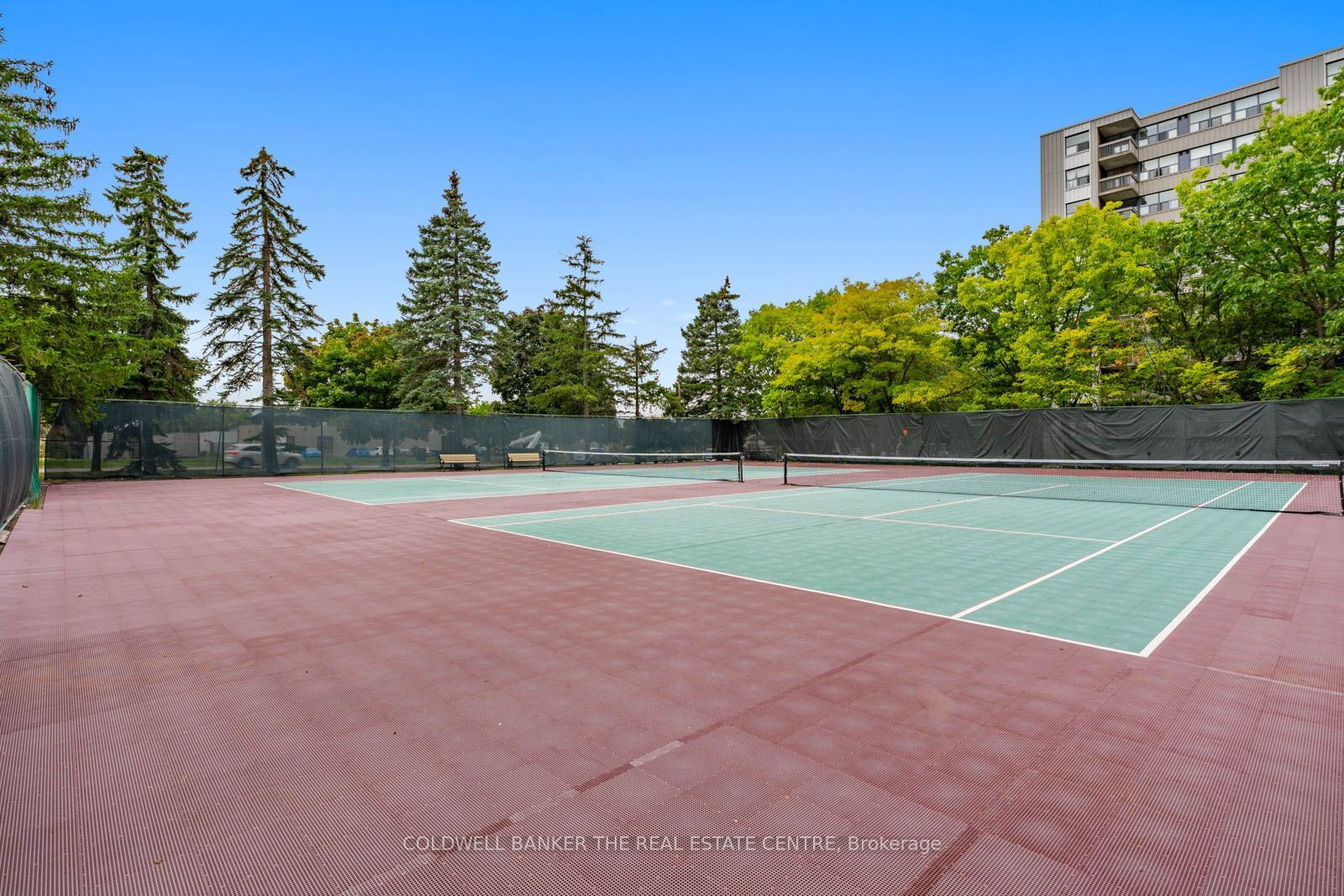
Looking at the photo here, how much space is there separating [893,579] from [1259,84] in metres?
55.7

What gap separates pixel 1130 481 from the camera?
17.4 m

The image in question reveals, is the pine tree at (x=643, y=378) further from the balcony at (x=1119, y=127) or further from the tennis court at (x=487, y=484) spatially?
the balcony at (x=1119, y=127)

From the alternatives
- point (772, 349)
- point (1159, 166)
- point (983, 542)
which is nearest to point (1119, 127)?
point (1159, 166)

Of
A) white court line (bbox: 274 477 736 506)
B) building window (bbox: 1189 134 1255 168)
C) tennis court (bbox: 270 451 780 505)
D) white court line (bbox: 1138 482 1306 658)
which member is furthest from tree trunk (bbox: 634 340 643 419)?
white court line (bbox: 1138 482 1306 658)

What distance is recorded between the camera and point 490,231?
121 feet

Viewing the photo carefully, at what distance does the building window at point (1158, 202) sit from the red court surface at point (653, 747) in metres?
52.3

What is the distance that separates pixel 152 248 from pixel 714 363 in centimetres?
3078

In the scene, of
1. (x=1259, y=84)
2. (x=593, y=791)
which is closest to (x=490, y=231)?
(x=593, y=791)

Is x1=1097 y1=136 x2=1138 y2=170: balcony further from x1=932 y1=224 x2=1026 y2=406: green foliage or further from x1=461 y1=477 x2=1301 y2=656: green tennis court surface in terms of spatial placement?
x1=461 y1=477 x2=1301 y2=656: green tennis court surface

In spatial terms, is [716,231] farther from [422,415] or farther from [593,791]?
[593,791]

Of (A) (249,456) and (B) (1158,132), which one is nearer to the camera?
(A) (249,456)

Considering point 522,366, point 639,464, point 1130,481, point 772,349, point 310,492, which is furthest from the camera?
point 522,366

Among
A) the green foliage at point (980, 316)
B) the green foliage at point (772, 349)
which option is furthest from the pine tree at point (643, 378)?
the green foliage at point (980, 316)

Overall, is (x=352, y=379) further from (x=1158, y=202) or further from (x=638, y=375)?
(x=1158, y=202)
